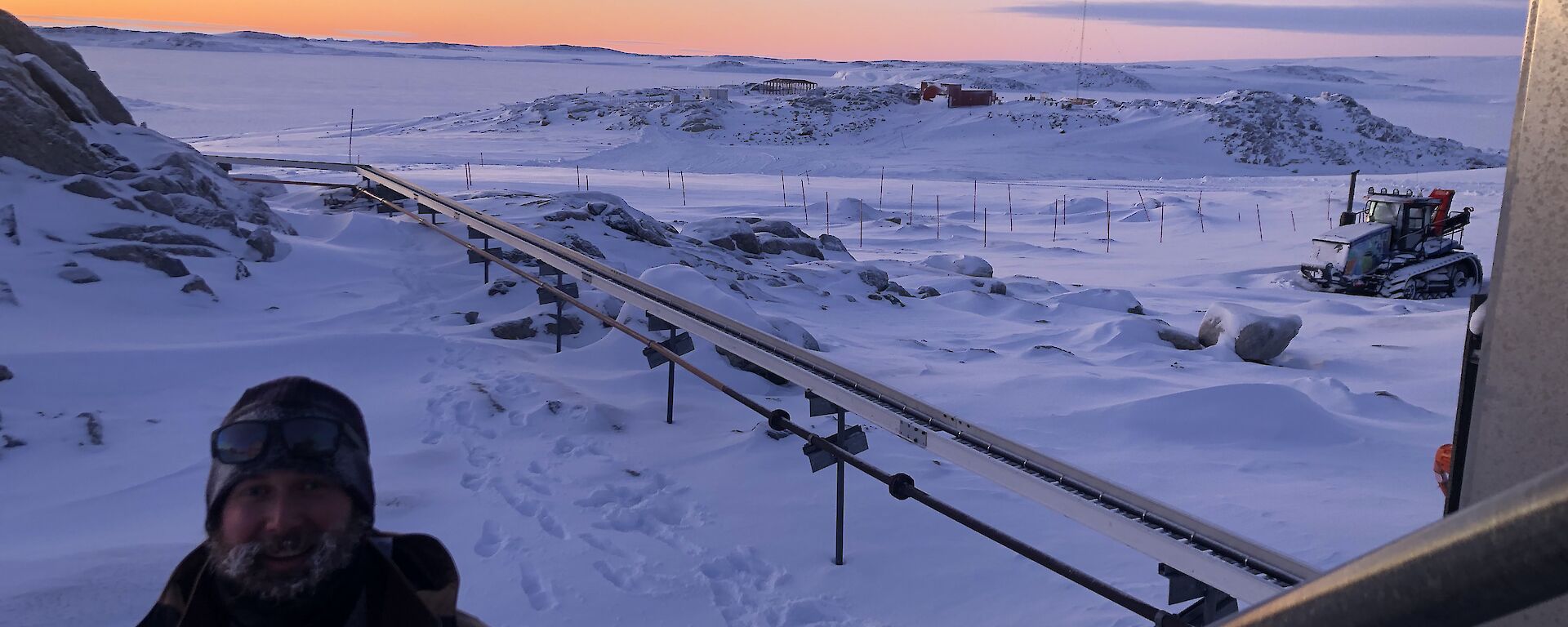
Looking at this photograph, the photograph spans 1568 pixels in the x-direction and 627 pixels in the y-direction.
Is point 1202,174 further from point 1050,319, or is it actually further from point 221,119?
point 221,119

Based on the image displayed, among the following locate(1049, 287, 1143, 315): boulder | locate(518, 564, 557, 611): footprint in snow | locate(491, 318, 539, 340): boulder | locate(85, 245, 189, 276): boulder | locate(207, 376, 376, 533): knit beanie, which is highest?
locate(207, 376, 376, 533): knit beanie

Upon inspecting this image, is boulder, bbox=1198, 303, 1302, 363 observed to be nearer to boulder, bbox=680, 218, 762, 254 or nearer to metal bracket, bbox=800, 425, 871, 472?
boulder, bbox=680, 218, 762, 254

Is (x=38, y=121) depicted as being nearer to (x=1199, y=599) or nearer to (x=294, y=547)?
(x=294, y=547)

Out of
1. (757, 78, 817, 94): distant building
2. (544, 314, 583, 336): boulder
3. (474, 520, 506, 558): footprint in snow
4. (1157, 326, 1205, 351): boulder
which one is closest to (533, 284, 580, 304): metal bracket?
(544, 314, 583, 336): boulder

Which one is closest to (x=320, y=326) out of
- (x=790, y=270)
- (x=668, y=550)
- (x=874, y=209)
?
(x=668, y=550)

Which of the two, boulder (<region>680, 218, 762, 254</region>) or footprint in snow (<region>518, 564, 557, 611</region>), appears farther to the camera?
boulder (<region>680, 218, 762, 254</region>)

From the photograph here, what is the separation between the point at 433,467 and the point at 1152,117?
60.1 meters

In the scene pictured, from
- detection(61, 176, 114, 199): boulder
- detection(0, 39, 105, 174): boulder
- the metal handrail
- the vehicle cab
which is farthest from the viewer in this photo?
the vehicle cab

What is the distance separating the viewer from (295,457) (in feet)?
6.37

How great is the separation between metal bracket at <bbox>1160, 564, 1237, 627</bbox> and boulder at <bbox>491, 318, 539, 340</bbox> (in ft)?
21.3

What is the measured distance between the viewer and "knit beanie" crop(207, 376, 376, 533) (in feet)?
6.32

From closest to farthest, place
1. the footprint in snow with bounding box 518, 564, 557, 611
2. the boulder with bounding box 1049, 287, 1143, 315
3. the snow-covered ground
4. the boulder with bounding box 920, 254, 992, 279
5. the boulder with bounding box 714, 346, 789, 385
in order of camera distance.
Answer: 1. the footprint in snow with bounding box 518, 564, 557, 611
2. the snow-covered ground
3. the boulder with bounding box 714, 346, 789, 385
4. the boulder with bounding box 1049, 287, 1143, 315
5. the boulder with bounding box 920, 254, 992, 279

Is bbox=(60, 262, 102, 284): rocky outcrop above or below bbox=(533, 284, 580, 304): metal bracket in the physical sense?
above

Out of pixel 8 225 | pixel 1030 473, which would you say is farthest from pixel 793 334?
pixel 8 225
